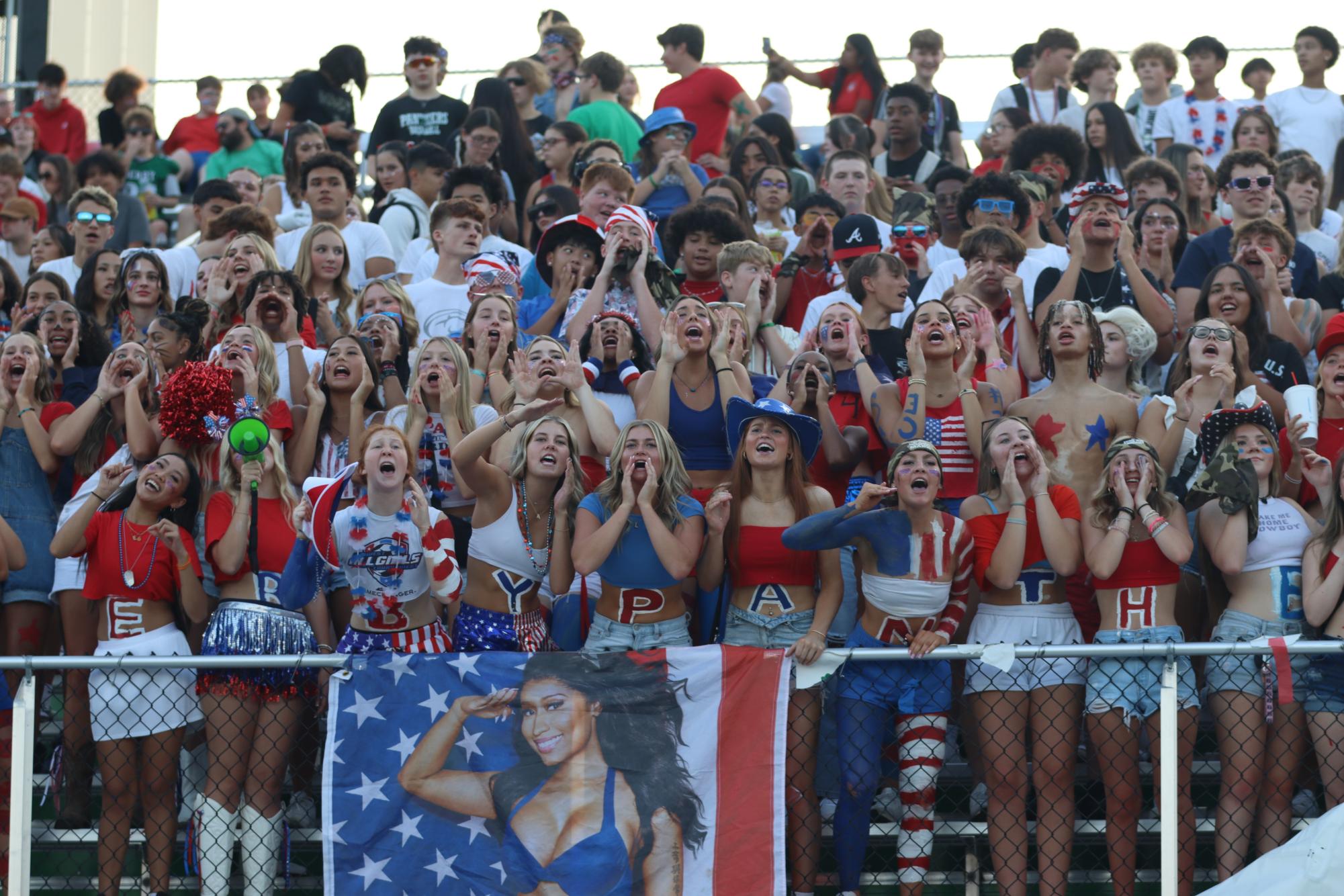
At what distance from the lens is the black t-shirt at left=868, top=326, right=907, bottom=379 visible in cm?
801

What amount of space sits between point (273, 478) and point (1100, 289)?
394cm

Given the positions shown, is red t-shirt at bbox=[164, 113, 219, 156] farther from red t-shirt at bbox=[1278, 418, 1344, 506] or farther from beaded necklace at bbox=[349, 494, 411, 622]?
red t-shirt at bbox=[1278, 418, 1344, 506]

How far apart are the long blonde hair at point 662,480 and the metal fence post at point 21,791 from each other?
2116 mm

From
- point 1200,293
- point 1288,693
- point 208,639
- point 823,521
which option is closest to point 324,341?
point 208,639

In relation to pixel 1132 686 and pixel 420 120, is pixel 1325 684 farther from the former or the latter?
pixel 420 120

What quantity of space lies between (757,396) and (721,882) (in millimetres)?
2440

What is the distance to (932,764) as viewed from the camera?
6.43 metres

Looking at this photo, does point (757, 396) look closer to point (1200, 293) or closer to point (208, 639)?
point (1200, 293)

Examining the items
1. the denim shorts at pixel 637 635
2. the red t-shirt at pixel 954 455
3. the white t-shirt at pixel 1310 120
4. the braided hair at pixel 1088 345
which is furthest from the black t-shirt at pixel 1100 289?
the white t-shirt at pixel 1310 120

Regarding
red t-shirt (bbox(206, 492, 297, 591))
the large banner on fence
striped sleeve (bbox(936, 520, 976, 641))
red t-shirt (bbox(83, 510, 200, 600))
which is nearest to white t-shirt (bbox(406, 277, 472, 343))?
red t-shirt (bbox(206, 492, 297, 591))

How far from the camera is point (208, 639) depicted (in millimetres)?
6707

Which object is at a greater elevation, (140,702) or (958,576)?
(958,576)

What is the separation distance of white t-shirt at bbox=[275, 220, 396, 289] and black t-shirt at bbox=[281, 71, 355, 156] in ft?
8.98

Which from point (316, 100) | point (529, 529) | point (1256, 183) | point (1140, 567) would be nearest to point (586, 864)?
point (529, 529)
